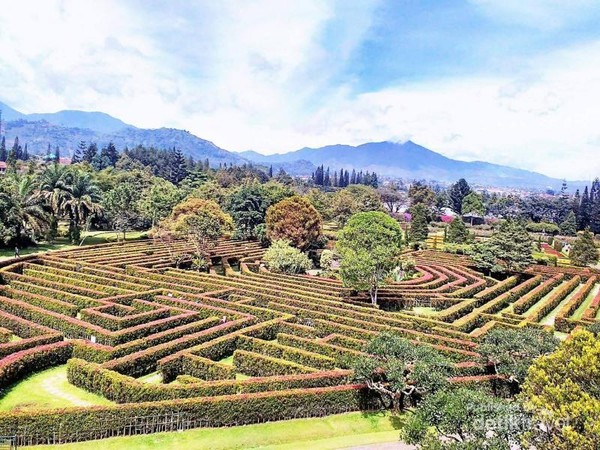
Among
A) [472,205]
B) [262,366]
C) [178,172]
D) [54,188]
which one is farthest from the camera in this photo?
[178,172]

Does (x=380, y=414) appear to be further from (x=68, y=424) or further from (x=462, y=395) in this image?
(x=68, y=424)

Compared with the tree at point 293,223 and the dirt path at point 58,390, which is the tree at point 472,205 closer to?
the tree at point 293,223

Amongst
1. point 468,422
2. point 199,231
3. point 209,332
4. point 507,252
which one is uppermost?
point 507,252

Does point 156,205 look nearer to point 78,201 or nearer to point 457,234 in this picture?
point 78,201

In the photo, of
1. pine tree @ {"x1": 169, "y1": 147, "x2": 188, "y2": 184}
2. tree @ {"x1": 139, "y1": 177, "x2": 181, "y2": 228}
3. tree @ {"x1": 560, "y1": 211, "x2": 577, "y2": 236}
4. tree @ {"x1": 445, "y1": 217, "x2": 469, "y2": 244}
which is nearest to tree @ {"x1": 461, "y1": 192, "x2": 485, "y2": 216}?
tree @ {"x1": 560, "y1": 211, "x2": 577, "y2": 236}

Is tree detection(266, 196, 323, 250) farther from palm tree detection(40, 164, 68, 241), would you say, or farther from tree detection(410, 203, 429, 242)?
tree detection(410, 203, 429, 242)

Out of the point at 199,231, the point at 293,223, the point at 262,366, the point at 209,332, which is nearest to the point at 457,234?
the point at 293,223

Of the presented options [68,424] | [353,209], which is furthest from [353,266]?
[353,209]
